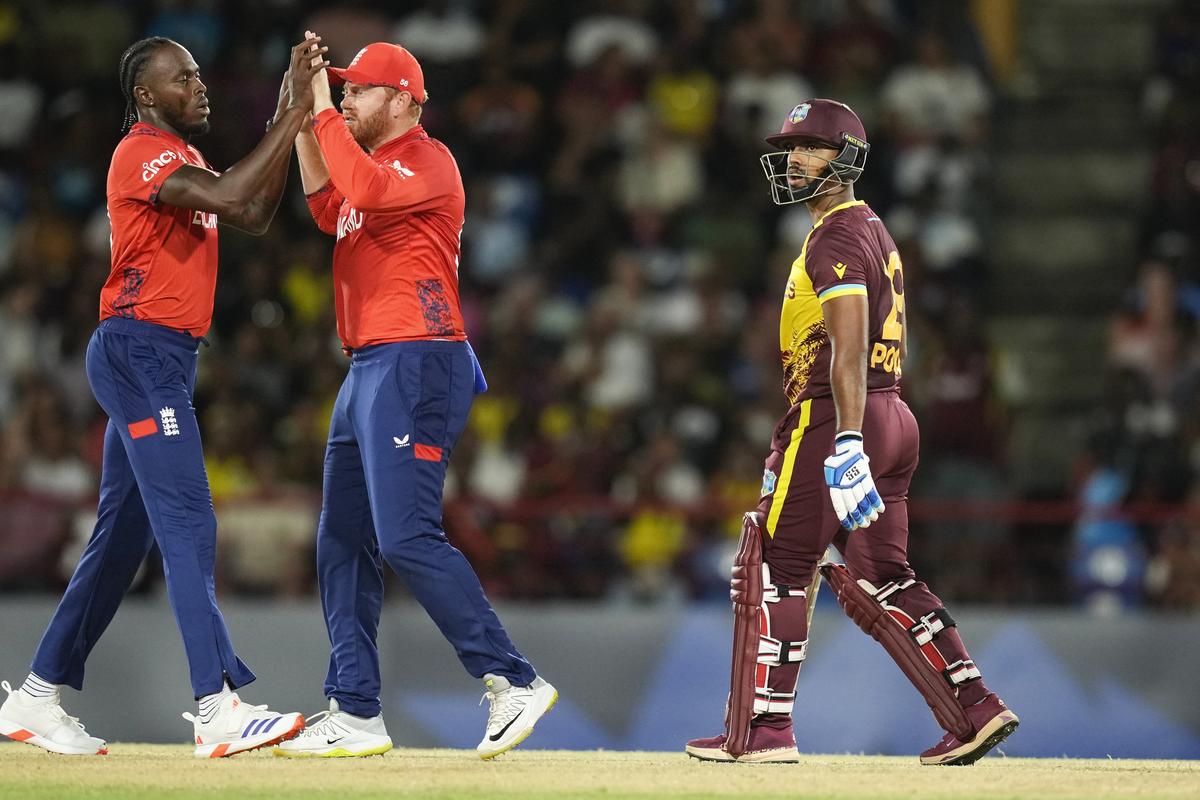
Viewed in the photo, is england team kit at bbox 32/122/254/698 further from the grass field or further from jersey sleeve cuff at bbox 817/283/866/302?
jersey sleeve cuff at bbox 817/283/866/302

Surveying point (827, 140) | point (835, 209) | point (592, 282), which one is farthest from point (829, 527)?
point (592, 282)

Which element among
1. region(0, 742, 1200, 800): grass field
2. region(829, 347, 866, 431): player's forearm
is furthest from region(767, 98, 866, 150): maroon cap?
region(0, 742, 1200, 800): grass field

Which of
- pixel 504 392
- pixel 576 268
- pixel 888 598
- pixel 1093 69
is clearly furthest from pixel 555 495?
pixel 1093 69

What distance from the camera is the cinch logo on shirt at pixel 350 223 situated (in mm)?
7148

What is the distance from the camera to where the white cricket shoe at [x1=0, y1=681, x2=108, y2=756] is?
23.6 feet

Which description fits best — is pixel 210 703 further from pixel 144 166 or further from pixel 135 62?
pixel 135 62

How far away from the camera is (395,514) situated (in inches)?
271

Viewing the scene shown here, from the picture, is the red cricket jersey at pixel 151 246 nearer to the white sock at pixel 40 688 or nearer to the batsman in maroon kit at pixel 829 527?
the white sock at pixel 40 688

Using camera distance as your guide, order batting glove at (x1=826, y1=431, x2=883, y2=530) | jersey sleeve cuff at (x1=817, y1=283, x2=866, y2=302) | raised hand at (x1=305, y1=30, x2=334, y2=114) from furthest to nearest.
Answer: raised hand at (x1=305, y1=30, x2=334, y2=114)
jersey sleeve cuff at (x1=817, y1=283, x2=866, y2=302)
batting glove at (x1=826, y1=431, x2=883, y2=530)

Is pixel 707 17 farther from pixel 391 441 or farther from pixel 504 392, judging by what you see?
pixel 391 441

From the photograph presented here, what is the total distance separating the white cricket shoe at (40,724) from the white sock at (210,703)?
0.65 meters

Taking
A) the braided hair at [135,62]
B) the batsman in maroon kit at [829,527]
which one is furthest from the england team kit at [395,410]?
the batsman in maroon kit at [829,527]

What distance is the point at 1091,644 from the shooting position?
10.5 meters

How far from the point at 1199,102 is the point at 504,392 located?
604 cm
